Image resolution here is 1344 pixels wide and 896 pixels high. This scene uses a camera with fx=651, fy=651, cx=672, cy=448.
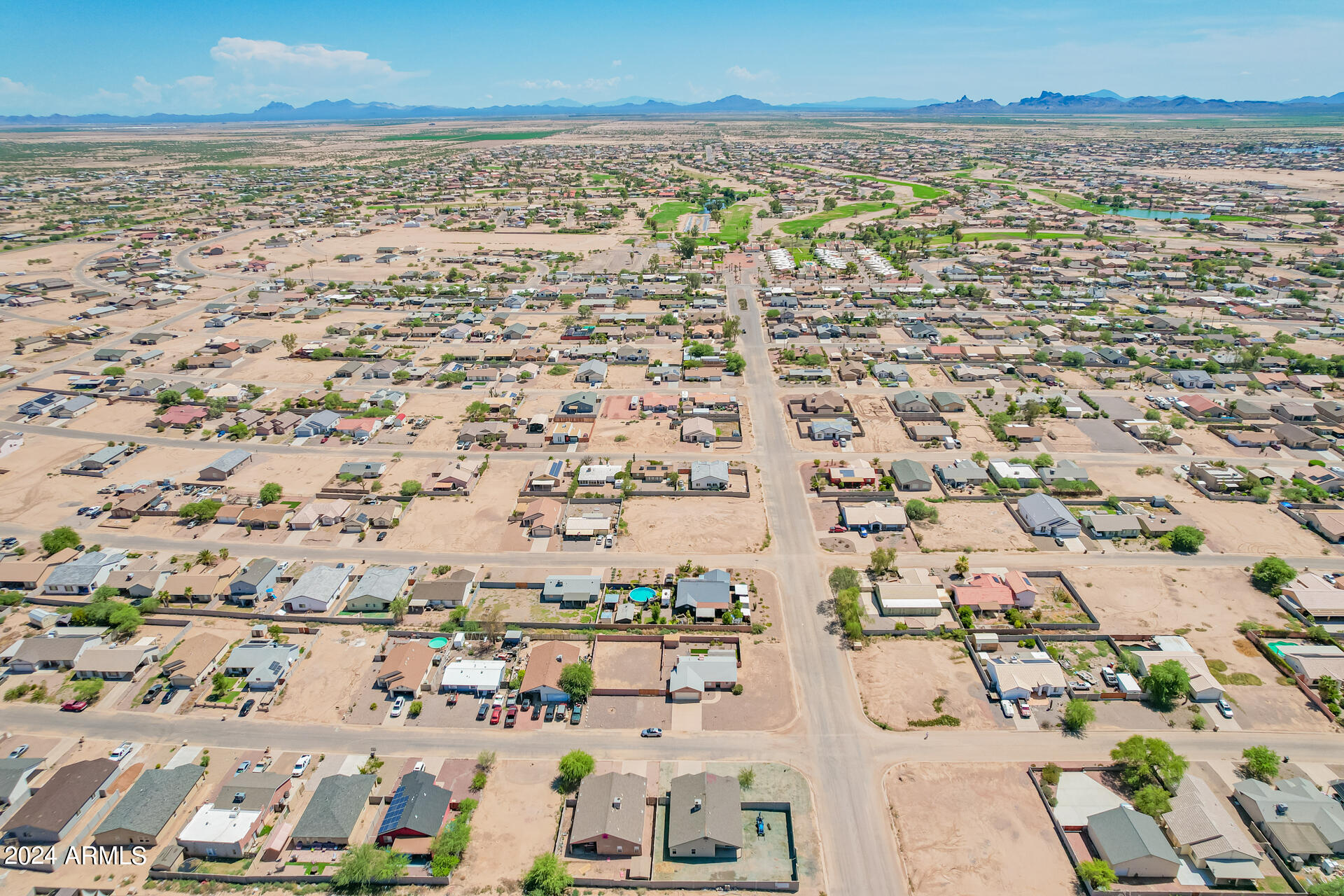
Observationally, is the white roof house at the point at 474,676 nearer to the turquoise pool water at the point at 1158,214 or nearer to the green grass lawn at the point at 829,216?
the green grass lawn at the point at 829,216

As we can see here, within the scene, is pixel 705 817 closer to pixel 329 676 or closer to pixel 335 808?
pixel 335 808

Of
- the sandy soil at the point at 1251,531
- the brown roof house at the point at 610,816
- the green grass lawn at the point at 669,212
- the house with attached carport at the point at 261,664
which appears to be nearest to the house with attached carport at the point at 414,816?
Answer: the brown roof house at the point at 610,816

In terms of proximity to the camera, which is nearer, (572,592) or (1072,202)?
(572,592)

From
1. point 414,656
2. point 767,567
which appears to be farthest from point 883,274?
point 414,656

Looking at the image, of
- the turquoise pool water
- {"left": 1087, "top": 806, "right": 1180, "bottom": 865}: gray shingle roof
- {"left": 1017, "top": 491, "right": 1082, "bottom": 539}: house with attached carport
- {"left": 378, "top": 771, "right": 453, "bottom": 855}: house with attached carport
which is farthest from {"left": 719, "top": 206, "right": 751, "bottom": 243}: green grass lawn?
{"left": 378, "top": 771, "right": 453, "bottom": 855}: house with attached carport

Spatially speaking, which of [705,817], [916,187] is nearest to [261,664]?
[705,817]

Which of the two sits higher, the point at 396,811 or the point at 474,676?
the point at 474,676

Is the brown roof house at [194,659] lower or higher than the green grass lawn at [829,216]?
lower

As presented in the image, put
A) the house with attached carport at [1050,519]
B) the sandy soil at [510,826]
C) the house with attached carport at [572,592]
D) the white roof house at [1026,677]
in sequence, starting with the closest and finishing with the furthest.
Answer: the sandy soil at [510,826] → the white roof house at [1026,677] → the house with attached carport at [572,592] → the house with attached carport at [1050,519]
